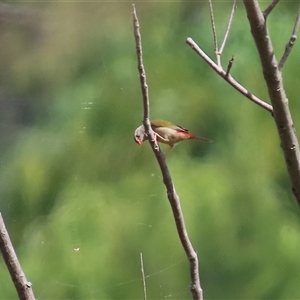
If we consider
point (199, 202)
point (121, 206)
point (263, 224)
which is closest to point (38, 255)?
point (121, 206)

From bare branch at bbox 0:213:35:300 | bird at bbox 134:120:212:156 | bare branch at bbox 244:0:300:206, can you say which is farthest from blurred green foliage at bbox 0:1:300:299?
bare branch at bbox 244:0:300:206

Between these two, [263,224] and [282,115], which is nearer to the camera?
[282,115]

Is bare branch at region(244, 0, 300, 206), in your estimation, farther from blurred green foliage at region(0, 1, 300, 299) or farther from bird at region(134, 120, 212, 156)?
blurred green foliage at region(0, 1, 300, 299)

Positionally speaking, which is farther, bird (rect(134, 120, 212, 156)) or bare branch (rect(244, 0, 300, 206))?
bird (rect(134, 120, 212, 156))

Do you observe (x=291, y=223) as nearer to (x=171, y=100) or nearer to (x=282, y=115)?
(x=171, y=100)

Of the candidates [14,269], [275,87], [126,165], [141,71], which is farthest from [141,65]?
[126,165]

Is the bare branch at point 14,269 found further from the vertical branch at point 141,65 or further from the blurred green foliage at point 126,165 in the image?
the blurred green foliage at point 126,165

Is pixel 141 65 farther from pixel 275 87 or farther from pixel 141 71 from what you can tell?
pixel 275 87
